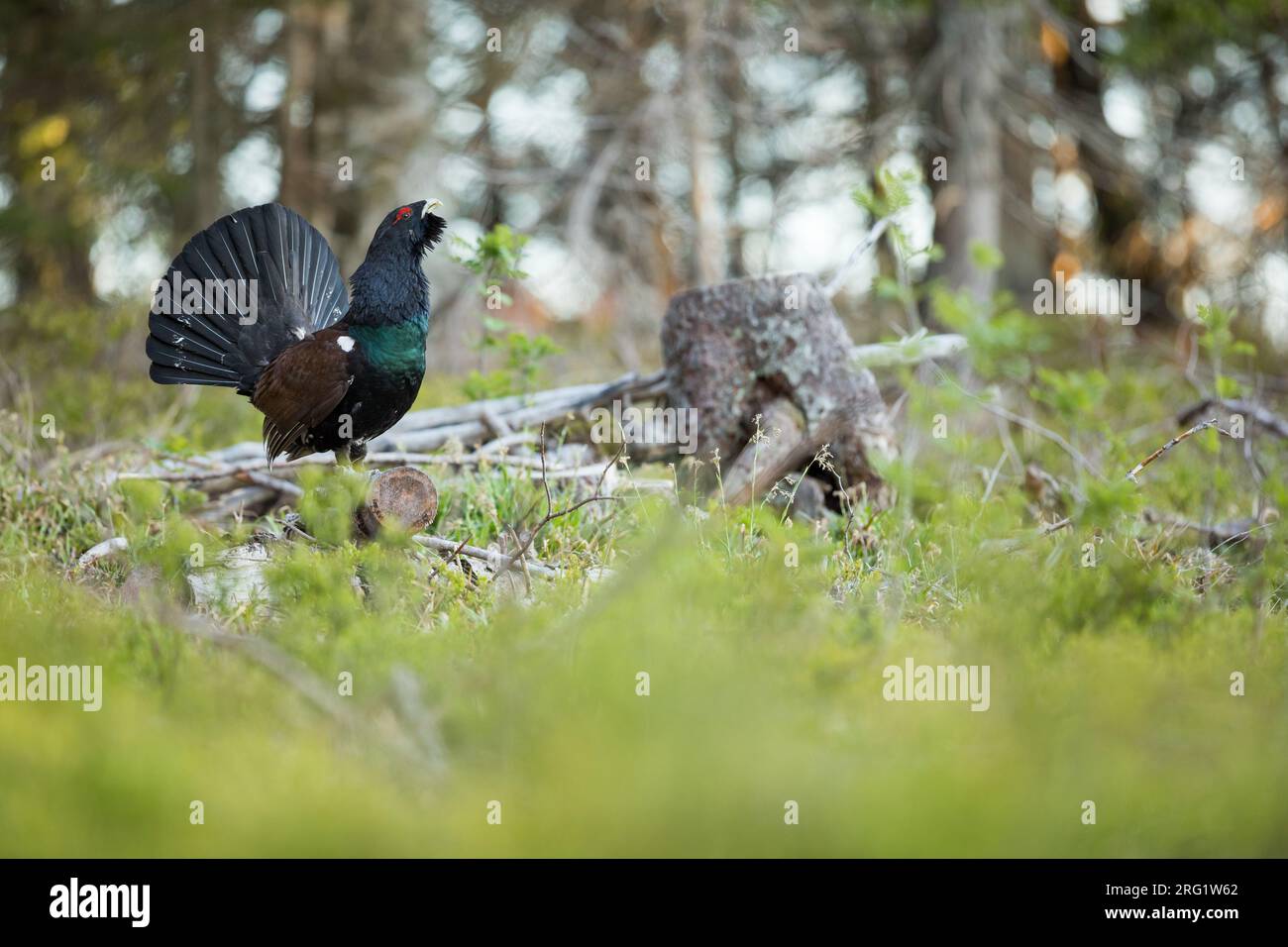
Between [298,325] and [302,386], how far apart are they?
676mm

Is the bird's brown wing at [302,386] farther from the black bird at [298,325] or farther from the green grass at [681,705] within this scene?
the green grass at [681,705]

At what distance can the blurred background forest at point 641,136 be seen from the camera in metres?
9.57

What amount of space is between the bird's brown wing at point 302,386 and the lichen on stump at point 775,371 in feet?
6.15

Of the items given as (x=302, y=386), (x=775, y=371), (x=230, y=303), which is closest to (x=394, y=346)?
(x=302, y=386)

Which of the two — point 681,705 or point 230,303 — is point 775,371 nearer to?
point 230,303

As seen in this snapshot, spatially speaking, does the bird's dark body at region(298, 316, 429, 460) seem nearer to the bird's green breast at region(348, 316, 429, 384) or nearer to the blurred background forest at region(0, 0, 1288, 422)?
the bird's green breast at region(348, 316, 429, 384)

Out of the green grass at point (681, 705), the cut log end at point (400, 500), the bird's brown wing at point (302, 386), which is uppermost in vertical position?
the bird's brown wing at point (302, 386)

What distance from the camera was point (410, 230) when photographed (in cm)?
429

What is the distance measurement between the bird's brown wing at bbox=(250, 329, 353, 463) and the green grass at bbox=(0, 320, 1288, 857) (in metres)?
0.61

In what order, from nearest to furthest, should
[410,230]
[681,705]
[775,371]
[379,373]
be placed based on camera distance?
[681,705] → [379,373] → [410,230] → [775,371]

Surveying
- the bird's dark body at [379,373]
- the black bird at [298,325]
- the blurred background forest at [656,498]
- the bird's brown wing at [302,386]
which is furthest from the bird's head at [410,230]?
the blurred background forest at [656,498]

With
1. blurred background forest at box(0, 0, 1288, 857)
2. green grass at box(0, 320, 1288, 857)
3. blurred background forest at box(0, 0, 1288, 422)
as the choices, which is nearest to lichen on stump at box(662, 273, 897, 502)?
blurred background forest at box(0, 0, 1288, 857)

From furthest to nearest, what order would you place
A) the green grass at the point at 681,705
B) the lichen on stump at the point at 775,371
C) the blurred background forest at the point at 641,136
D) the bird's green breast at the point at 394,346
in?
1. the blurred background forest at the point at 641,136
2. the lichen on stump at the point at 775,371
3. the bird's green breast at the point at 394,346
4. the green grass at the point at 681,705
